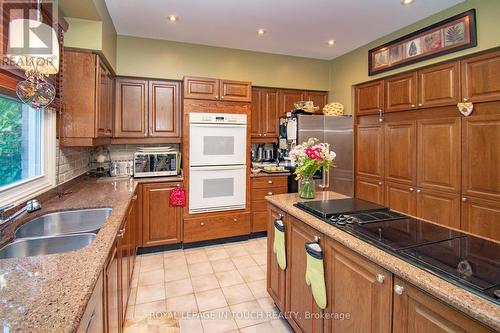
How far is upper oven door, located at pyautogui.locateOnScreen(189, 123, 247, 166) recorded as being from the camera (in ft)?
11.1

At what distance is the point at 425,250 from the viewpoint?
1106 millimetres

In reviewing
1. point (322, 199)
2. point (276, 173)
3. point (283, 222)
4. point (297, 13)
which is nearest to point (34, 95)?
point (283, 222)

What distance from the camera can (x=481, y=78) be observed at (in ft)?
7.93

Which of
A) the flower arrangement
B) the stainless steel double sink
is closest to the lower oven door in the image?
the stainless steel double sink

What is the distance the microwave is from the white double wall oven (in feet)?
1.07

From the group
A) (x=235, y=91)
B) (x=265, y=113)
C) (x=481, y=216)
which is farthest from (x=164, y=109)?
(x=481, y=216)

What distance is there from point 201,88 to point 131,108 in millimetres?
937

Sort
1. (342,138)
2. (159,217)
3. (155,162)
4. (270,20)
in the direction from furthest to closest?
1. (342,138)
2. (155,162)
3. (159,217)
4. (270,20)

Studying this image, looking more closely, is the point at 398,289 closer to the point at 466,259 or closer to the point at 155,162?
the point at 466,259

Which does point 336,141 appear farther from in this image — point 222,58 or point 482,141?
point 222,58

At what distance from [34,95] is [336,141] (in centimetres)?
344

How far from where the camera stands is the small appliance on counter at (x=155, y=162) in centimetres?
337

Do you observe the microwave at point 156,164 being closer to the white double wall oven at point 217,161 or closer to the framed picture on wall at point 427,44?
the white double wall oven at point 217,161

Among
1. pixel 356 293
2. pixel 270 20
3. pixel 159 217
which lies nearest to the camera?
pixel 356 293
